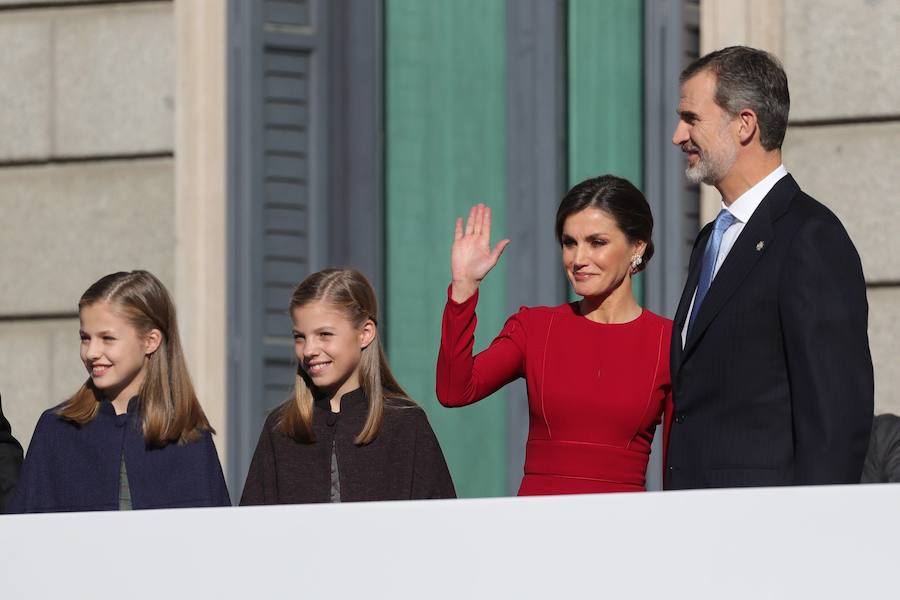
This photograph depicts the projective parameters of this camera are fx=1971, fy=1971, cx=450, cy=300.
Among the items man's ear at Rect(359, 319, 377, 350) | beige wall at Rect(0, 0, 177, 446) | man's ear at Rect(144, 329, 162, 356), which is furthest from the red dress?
beige wall at Rect(0, 0, 177, 446)

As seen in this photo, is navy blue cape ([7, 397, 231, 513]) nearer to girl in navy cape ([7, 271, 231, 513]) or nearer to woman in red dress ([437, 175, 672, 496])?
girl in navy cape ([7, 271, 231, 513])

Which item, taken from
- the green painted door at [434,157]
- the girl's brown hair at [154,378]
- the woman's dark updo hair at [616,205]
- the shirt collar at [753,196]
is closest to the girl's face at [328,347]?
the girl's brown hair at [154,378]

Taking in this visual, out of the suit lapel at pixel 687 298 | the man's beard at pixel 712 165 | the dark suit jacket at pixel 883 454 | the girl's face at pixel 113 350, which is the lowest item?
the dark suit jacket at pixel 883 454

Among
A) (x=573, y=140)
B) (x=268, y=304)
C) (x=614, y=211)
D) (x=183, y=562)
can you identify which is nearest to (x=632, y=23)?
(x=573, y=140)

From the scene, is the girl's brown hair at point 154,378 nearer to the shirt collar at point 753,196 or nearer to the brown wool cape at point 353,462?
the brown wool cape at point 353,462

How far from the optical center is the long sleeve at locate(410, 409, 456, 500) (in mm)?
5344

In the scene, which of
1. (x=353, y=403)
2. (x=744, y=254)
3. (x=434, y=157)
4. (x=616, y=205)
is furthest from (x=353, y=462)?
(x=434, y=157)

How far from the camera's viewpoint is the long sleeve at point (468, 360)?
4.98 meters

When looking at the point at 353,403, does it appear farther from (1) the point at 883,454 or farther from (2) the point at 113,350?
(1) the point at 883,454

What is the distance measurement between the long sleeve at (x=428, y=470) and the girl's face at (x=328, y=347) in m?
0.26

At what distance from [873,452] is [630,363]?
1.46 m

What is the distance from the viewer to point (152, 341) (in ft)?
18.7

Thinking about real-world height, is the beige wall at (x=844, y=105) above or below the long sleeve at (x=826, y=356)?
above

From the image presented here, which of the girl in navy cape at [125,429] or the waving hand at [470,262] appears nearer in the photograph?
the waving hand at [470,262]
